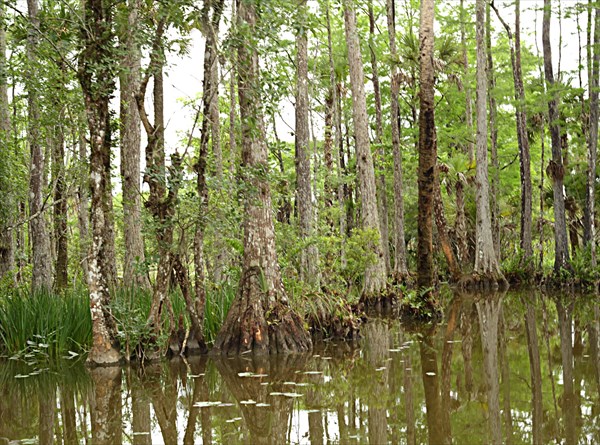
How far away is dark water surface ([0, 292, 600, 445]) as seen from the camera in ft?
16.3

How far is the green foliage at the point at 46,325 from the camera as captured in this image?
8922 millimetres

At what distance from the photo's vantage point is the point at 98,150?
816cm

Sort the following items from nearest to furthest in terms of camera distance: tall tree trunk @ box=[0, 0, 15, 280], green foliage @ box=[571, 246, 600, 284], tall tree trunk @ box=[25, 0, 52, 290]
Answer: tall tree trunk @ box=[25, 0, 52, 290]
tall tree trunk @ box=[0, 0, 15, 280]
green foliage @ box=[571, 246, 600, 284]

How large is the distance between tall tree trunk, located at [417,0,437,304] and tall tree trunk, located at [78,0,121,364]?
21.0 ft

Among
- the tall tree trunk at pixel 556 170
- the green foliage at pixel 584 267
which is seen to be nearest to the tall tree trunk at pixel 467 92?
the tall tree trunk at pixel 556 170

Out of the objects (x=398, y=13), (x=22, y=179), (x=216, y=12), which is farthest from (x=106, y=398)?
(x=398, y=13)

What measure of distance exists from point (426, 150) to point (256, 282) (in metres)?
5.22

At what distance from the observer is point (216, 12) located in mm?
8266

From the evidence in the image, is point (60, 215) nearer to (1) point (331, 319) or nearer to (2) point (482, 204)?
(1) point (331, 319)

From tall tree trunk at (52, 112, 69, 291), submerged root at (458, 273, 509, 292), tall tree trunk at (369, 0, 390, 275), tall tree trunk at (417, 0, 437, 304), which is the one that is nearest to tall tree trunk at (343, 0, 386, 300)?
tall tree trunk at (417, 0, 437, 304)

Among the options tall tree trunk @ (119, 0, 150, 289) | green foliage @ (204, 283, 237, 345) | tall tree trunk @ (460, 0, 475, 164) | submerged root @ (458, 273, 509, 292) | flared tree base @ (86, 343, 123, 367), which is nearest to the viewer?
flared tree base @ (86, 343, 123, 367)


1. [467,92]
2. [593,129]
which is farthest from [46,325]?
[467,92]

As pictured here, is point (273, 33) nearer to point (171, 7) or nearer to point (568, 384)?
point (171, 7)

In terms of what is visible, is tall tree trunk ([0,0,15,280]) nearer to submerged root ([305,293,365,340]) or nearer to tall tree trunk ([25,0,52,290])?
tall tree trunk ([25,0,52,290])
